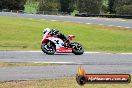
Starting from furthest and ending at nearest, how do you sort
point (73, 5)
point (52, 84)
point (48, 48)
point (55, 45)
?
point (73, 5) → point (55, 45) → point (48, 48) → point (52, 84)

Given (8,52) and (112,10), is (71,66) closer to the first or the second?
(8,52)

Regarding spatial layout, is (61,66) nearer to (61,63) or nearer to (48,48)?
(61,63)

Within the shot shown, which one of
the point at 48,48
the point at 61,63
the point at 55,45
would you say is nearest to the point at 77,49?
the point at 55,45

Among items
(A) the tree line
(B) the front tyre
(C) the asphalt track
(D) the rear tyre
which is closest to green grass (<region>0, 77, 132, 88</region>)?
(C) the asphalt track

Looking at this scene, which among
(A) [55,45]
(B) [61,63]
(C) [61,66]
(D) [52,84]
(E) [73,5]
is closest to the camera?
(D) [52,84]

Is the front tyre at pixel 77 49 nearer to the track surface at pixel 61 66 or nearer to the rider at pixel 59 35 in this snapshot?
the track surface at pixel 61 66

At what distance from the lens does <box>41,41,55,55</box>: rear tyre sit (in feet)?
63.5

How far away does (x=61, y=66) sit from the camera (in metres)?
15.3

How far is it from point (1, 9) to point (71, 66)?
70.8 m

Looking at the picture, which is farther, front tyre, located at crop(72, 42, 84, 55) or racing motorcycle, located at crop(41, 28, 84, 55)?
front tyre, located at crop(72, 42, 84, 55)

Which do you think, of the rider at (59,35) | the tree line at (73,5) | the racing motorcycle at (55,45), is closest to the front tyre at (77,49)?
the racing motorcycle at (55,45)

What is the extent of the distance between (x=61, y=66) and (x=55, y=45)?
14.1 feet

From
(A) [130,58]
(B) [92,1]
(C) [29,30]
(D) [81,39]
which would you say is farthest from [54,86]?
(B) [92,1]

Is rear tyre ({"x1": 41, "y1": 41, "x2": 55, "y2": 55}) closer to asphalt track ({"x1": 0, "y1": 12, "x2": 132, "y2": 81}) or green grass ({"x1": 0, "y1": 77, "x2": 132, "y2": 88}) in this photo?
asphalt track ({"x1": 0, "y1": 12, "x2": 132, "y2": 81})
